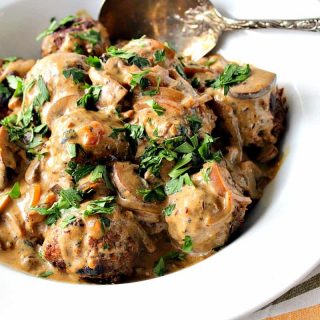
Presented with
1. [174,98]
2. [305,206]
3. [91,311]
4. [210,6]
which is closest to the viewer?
[91,311]

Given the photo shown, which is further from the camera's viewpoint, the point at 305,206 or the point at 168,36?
the point at 168,36

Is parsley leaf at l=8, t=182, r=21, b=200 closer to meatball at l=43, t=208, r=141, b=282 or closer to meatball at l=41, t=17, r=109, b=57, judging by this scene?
meatball at l=43, t=208, r=141, b=282

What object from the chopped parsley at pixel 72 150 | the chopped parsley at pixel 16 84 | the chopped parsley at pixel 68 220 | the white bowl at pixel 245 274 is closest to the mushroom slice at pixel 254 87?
the white bowl at pixel 245 274

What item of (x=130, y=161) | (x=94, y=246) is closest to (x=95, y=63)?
(x=130, y=161)

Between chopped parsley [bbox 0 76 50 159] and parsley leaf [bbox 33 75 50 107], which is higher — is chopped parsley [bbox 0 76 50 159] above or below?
below

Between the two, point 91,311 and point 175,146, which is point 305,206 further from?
point 91,311

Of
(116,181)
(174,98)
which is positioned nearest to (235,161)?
(174,98)

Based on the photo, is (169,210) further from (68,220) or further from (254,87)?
(254,87)

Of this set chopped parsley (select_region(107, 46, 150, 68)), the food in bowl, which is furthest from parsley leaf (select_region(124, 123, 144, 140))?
chopped parsley (select_region(107, 46, 150, 68))
